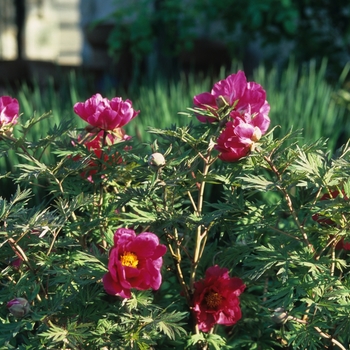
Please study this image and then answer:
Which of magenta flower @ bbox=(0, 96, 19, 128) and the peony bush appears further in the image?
magenta flower @ bbox=(0, 96, 19, 128)

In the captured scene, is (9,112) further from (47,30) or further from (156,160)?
(47,30)

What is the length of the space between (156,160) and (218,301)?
34 cm

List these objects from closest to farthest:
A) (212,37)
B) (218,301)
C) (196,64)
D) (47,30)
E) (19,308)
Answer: (19,308) < (218,301) < (212,37) < (196,64) < (47,30)

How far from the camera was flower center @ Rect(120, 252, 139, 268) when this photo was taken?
4.55 ft

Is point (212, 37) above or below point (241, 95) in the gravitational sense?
below

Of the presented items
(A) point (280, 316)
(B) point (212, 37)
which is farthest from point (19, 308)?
(B) point (212, 37)

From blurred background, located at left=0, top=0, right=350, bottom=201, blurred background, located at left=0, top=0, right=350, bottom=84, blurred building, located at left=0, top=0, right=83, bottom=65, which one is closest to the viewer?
blurred background, located at left=0, top=0, right=350, bottom=201

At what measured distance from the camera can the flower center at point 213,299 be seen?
1.57m

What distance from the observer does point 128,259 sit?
139cm

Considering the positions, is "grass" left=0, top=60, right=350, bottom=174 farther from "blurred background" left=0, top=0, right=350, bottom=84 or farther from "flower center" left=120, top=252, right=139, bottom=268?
"flower center" left=120, top=252, right=139, bottom=268

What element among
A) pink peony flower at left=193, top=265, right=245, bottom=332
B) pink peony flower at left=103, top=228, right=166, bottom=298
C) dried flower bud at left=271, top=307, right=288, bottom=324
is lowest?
pink peony flower at left=193, top=265, right=245, bottom=332

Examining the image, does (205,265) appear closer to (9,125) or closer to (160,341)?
(160,341)

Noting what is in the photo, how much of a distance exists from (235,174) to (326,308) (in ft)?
0.99

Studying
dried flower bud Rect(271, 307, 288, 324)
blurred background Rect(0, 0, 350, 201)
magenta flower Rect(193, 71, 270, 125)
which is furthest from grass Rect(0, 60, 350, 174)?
dried flower bud Rect(271, 307, 288, 324)
